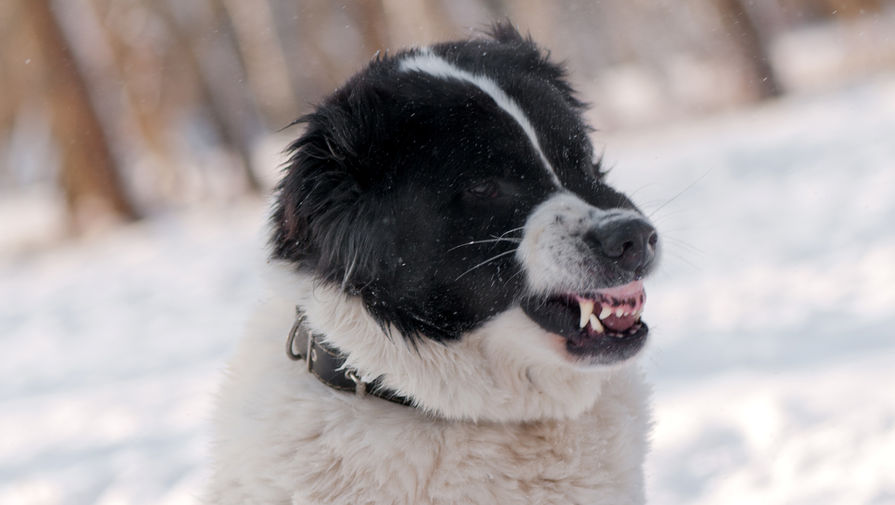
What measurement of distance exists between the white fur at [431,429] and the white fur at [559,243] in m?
0.16

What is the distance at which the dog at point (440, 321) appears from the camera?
8.10 ft

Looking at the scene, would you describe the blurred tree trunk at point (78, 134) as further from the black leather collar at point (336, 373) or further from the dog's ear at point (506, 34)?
the black leather collar at point (336, 373)

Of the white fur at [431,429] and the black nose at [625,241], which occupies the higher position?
the black nose at [625,241]

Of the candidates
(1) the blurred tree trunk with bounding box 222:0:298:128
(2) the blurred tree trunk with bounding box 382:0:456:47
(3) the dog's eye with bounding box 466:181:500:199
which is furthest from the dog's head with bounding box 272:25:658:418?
(1) the blurred tree trunk with bounding box 222:0:298:128

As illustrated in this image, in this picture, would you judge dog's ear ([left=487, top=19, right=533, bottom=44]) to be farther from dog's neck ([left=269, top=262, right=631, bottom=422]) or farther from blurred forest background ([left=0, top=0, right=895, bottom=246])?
dog's neck ([left=269, top=262, right=631, bottom=422])

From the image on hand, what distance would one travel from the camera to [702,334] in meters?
6.05

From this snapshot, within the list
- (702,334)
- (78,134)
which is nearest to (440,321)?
(702,334)

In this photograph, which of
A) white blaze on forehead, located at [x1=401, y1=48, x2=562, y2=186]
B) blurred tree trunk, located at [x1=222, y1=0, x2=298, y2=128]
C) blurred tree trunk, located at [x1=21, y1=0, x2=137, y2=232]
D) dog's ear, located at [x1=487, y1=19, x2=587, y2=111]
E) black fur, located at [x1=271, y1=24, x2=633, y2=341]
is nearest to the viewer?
black fur, located at [x1=271, y1=24, x2=633, y2=341]

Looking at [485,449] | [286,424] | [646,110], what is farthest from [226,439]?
[646,110]

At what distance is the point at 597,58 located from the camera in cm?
3909

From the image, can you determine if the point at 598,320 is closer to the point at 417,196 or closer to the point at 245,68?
the point at 417,196

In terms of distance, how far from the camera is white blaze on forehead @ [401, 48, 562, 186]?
8.97 ft

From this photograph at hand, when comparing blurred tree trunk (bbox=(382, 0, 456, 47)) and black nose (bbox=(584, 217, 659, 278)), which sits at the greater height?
blurred tree trunk (bbox=(382, 0, 456, 47))

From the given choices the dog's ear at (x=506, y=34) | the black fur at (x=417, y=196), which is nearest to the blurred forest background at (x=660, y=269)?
the dog's ear at (x=506, y=34)
